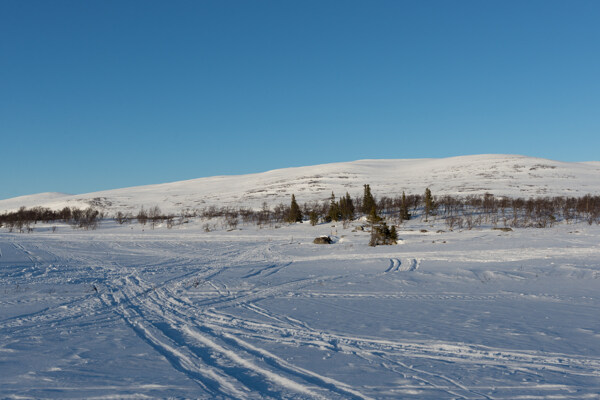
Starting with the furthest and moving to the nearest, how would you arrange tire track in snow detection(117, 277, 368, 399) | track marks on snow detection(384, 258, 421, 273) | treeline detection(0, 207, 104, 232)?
treeline detection(0, 207, 104, 232)
track marks on snow detection(384, 258, 421, 273)
tire track in snow detection(117, 277, 368, 399)

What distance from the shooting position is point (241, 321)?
697cm

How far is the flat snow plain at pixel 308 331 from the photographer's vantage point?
428cm

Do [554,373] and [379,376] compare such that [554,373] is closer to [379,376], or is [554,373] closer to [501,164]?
[379,376]

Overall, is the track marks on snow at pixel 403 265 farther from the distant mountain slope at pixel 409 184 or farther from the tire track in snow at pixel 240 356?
the distant mountain slope at pixel 409 184

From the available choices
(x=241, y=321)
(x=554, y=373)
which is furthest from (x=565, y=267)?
(x=241, y=321)

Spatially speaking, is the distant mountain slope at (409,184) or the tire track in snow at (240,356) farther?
the distant mountain slope at (409,184)

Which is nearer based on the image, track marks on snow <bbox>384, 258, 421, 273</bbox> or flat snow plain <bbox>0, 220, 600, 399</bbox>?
flat snow plain <bbox>0, 220, 600, 399</bbox>

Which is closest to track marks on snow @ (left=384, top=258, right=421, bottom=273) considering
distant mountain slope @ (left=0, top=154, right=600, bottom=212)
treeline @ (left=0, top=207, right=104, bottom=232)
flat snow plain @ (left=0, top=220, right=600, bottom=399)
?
flat snow plain @ (left=0, top=220, right=600, bottom=399)

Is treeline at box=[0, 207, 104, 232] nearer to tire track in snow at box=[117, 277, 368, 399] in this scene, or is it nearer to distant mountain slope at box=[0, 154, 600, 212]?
distant mountain slope at box=[0, 154, 600, 212]

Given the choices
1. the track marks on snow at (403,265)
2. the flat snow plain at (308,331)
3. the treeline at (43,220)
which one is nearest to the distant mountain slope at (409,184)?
the treeline at (43,220)

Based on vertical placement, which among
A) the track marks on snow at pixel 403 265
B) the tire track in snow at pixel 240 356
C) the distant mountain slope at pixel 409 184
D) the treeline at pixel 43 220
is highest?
the distant mountain slope at pixel 409 184

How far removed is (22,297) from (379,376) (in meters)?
8.62

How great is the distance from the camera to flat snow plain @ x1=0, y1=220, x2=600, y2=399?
169 inches

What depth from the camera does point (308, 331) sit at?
6.30m
